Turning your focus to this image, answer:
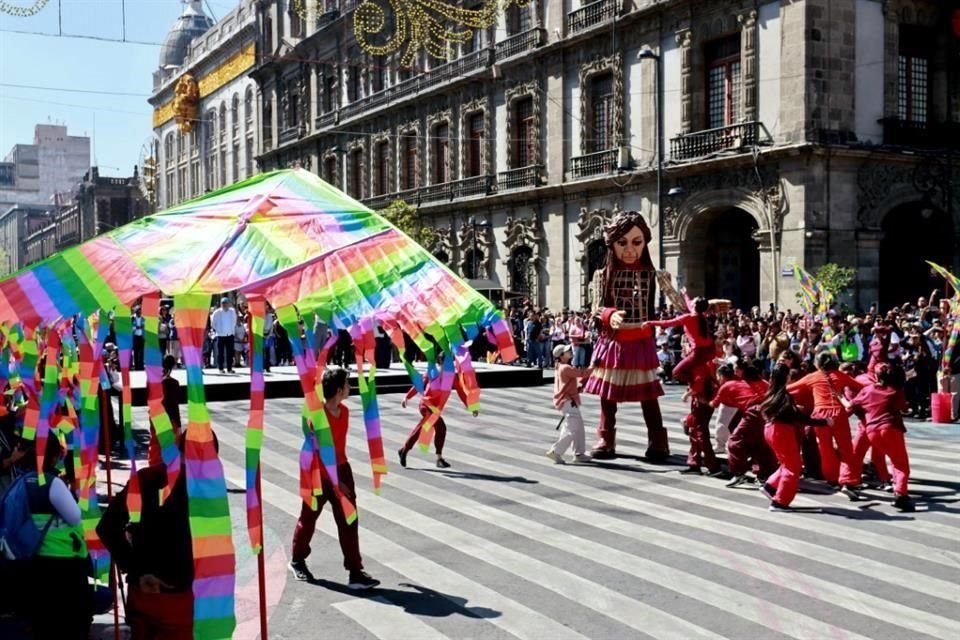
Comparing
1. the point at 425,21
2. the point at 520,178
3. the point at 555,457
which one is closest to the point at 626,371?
the point at 555,457

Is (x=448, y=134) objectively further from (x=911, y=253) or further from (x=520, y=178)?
(x=911, y=253)

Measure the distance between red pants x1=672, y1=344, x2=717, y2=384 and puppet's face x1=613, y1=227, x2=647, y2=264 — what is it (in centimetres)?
150

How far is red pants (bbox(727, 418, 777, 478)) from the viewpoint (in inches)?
410

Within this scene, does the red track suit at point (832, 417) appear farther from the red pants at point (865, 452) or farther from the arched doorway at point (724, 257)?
the arched doorway at point (724, 257)

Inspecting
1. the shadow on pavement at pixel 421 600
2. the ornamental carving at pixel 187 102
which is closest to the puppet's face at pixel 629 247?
the shadow on pavement at pixel 421 600

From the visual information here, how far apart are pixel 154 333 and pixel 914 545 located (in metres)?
6.45

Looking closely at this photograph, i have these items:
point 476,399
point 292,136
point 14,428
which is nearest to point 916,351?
point 476,399

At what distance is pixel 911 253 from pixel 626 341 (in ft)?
55.5

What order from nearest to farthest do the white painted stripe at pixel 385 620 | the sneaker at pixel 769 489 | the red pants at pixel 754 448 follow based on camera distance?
the white painted stripe at pixel 385 620
the sneaker at pixel 769 489
the red pants at pixel 754 448

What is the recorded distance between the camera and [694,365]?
1140cm

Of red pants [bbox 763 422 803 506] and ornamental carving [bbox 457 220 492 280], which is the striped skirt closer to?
red pants [bbox 763 422 803 506]

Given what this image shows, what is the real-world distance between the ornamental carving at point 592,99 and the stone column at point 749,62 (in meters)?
4.83

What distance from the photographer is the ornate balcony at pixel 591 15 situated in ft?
94.2

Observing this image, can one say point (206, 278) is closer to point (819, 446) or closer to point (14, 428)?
point (14, 428)
